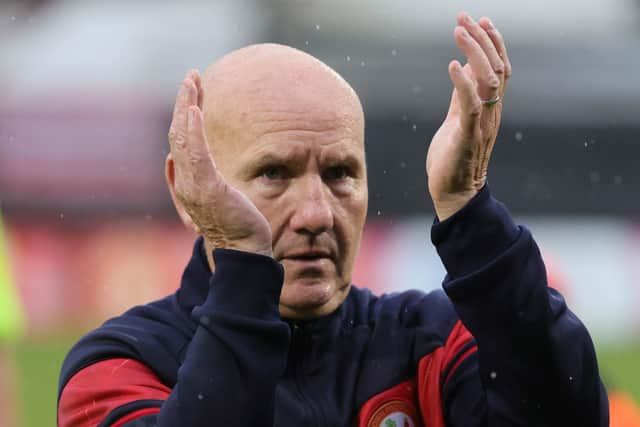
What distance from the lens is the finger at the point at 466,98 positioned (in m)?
2.33

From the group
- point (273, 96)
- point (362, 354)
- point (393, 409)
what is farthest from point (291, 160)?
point (393, 409)

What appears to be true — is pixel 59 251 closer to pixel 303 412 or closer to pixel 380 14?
pixel 380 14

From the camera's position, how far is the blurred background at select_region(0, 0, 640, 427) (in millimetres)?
10031

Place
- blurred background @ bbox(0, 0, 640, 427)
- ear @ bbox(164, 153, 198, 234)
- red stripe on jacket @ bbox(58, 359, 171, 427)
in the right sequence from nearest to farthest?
1. red stripe on jacket @ bbox(58, 359, 171, 427)
2. ear @ bbox(164, 153, 198, 234)
3. blurred background @ bbox(0, 0, 640, 427)

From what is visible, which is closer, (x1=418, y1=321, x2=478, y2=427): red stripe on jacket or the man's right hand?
the man's right hand

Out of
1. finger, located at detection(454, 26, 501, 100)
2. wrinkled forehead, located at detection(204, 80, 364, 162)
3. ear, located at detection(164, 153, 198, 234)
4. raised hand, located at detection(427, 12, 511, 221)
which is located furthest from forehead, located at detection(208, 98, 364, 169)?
finger, located at detection(454, 26, 501, 100)

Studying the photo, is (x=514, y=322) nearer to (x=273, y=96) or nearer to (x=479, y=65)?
(x=479, y=65)

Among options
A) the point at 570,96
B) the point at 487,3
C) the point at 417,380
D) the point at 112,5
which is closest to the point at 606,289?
the point at 570,96

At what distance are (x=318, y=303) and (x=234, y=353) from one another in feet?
1.18

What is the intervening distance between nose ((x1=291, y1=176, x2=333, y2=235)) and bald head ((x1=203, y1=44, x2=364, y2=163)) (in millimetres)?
119

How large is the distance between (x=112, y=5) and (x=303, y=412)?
11221 mm

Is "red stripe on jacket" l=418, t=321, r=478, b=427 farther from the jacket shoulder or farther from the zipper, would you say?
the jacket shoulder

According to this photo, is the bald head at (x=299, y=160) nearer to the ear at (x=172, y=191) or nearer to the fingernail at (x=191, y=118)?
the ear at (x=172, y=191)

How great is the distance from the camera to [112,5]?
13438 mm
